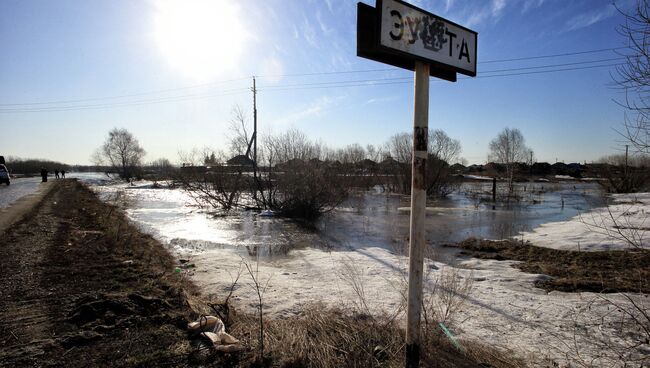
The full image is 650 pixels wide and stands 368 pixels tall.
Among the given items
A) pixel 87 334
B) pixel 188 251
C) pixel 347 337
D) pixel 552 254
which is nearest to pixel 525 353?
pixel 347 337

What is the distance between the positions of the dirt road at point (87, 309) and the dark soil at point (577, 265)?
629 cm

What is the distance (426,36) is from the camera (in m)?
2.27

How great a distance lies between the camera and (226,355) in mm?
3244

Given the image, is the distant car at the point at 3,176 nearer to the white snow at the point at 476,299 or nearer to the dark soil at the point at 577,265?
the white snow at the point at 476,299

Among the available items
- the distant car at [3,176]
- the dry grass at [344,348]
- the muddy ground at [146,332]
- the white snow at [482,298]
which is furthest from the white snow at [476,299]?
the distant car at [3,176]

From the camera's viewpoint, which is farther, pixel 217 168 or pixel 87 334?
pixel 217 168

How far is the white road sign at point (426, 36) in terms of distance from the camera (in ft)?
6.84

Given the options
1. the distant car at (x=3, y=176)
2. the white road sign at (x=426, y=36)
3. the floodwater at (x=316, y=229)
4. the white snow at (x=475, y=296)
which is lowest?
the floodwater at (x=316, y=229)

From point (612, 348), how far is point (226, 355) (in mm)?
4319

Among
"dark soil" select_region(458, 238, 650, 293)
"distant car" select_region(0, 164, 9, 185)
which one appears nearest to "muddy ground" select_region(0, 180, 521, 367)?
"dark soil" select_region(458, 238, 650, 293)

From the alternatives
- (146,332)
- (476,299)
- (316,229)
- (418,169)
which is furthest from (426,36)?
(316,229)

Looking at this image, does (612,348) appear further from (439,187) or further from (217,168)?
(439,187)

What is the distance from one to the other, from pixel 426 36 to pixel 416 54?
174 millimetres

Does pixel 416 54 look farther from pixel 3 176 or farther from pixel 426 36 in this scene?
pixel 3 176
